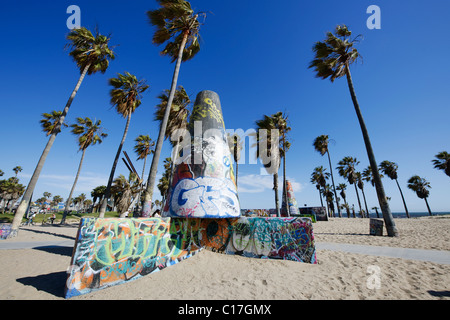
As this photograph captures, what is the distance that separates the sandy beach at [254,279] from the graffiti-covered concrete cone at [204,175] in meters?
1.45

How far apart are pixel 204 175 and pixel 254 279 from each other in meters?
3.06

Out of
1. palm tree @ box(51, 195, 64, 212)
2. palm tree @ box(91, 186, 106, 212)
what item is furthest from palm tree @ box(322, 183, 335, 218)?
palm tree @ box(51, 195, 64, 212)

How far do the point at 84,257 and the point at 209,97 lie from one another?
597 cm

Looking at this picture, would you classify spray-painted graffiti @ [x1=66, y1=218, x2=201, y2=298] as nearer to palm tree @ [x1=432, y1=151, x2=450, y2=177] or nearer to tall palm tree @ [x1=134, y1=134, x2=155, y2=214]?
tall palm tree @ [x1=134, y1=134, x2=155, y2=214]

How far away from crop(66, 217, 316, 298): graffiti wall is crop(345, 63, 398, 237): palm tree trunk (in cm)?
697

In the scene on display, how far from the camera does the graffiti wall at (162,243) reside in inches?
136

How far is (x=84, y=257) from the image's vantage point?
11.1 ft

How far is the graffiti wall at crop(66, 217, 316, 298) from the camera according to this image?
11.3ft

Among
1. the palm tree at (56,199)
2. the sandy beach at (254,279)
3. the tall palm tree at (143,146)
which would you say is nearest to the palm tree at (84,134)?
the tall palm tree at (143,146)

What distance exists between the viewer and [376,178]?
9.62 m

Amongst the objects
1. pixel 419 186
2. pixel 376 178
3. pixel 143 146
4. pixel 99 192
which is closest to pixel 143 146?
pixel 143 146

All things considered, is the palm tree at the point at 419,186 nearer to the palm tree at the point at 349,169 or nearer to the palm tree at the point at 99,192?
the palm tree at the point at 349,169
